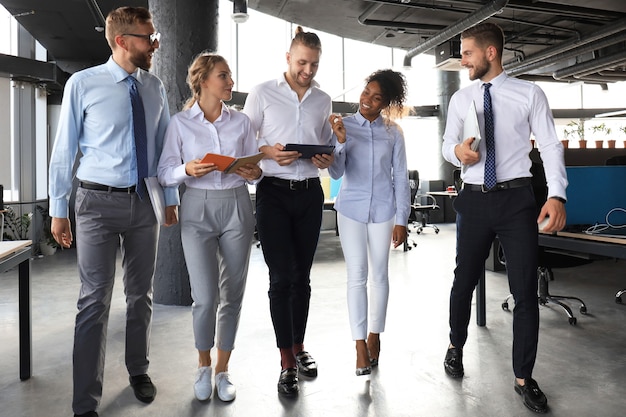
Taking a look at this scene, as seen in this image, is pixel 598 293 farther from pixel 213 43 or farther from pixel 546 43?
pixel 546 43

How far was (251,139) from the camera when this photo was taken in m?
2.57

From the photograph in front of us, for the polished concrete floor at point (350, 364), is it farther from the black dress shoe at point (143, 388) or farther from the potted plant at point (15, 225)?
the potted plant at point (15, 225)

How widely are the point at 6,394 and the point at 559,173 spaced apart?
9.99 ft

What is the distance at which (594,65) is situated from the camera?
10547 mm

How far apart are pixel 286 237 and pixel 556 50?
9.96 metres

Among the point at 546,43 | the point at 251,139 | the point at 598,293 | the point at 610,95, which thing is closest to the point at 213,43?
the point at 251,139

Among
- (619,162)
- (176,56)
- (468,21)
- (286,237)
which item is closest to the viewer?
(286,237)

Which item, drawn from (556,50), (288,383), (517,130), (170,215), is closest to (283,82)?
(170,215)

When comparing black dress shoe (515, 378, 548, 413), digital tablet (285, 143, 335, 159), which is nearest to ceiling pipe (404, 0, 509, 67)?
digital tablet (285, 143, 335, 159)

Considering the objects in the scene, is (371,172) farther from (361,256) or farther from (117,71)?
(117,71)

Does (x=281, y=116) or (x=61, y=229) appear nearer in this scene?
(x=61, y=229)

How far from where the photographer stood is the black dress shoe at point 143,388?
2.55 m

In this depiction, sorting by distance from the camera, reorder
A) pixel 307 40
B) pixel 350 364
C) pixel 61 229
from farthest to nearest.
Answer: pixel 350 364
pixel 307 40
pixel 61 229

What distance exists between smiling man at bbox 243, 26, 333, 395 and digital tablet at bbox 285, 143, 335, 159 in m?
0.05
